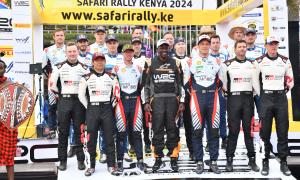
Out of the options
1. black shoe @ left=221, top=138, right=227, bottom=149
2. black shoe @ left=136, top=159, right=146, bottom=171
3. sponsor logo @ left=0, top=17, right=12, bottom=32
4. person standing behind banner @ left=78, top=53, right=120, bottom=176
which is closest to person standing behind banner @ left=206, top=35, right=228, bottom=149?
black shoe @ left=221, top=138, right=227, bottom=149

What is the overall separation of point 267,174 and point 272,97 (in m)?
1.04

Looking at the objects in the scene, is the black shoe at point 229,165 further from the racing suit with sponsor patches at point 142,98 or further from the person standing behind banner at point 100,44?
the person standing behind banner at point 100,44

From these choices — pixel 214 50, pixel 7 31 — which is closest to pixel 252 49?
pixel 214 50

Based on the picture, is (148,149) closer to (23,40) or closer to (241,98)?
(241,98)

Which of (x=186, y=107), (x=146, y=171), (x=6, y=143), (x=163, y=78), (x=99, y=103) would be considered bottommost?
(x=146, y=171)

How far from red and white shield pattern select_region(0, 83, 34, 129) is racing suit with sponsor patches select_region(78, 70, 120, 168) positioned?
2.43 ft

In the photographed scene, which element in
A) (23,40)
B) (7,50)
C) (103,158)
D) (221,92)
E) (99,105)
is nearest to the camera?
(99,105)

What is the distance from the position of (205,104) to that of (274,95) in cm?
93

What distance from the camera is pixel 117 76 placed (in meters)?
6.60

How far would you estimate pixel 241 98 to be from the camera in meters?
6.43

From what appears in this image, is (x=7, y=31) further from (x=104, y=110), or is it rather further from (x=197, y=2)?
(x=197, y=2)

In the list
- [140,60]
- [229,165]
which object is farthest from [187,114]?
[140,60]

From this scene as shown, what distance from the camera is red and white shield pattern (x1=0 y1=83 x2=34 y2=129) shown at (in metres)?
6.18

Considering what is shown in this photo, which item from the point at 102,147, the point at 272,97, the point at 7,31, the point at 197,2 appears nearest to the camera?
the point at 272,97
